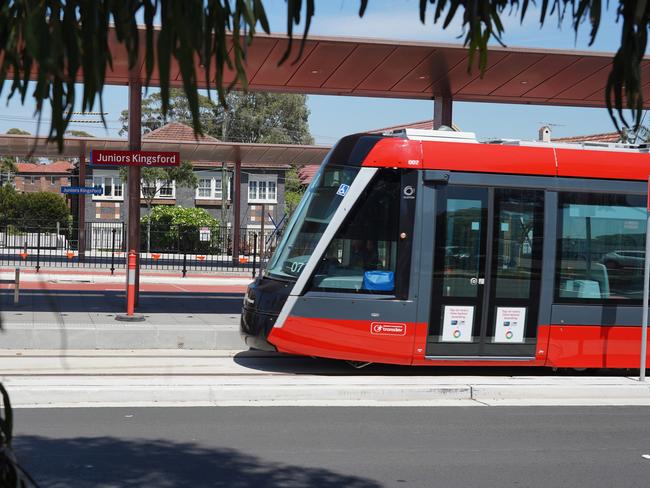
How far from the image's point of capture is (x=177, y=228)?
1499 inches

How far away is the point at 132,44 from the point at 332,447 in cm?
573

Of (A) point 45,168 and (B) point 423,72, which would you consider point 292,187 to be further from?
(B) point 423,72

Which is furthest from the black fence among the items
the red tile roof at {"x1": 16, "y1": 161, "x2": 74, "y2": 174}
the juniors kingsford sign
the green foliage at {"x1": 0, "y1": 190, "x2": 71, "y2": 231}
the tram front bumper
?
the red tile roof at {"x1": 16, "y1": 161, "x2": 74, "y2": 174}

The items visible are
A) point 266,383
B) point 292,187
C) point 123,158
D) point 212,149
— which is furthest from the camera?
point 292,187

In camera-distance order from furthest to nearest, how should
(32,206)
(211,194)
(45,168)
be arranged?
(45,168)
(211,194)
(32,206)

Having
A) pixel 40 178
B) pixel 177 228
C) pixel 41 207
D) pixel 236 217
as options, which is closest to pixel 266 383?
pixel 236 217

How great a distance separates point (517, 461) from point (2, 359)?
7.36 meters

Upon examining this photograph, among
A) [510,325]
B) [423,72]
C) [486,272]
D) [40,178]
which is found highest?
[40,178]

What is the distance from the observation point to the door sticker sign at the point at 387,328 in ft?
35.2

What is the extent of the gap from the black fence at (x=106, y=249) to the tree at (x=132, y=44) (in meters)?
26.0

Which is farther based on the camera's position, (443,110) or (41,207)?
(41,207)

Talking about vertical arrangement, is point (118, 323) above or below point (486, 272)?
below

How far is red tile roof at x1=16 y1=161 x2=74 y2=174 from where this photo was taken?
9231 cm

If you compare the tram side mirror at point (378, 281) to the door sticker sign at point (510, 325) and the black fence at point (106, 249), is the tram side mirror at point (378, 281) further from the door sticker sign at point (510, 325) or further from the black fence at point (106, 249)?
the black fence at point (106, 249)
